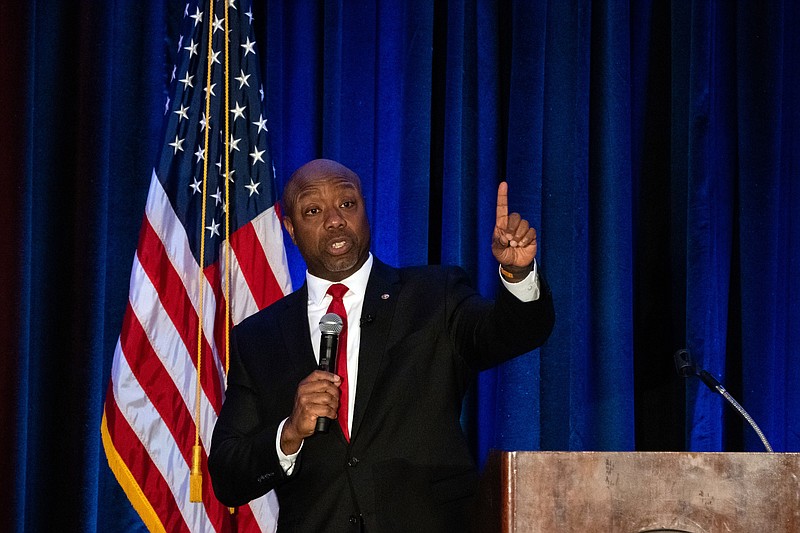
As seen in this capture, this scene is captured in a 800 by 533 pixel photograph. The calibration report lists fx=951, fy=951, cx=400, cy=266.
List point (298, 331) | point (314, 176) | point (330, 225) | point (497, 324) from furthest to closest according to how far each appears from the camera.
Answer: point (314, 176) → point (330, 225) → point (298, 331) → point (497, 324)

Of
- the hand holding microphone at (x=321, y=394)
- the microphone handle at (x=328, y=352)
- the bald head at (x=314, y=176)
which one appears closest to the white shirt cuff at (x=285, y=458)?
the hand holding microphone at (x=321, y=394)

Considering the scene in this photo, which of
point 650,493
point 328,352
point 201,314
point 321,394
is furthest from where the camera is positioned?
point 201,314

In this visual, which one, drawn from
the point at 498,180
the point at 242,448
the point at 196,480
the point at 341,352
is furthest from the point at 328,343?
the point at 498,180

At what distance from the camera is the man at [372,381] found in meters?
2.38

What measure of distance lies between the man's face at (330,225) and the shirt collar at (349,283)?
0.6 inches

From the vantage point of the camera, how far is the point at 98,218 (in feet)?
12.3

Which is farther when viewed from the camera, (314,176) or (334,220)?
(314,176)

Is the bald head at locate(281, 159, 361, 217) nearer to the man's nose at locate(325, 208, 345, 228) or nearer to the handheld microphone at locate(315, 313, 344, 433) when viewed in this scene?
the man's nose at locate(325, 208, 345, 228)

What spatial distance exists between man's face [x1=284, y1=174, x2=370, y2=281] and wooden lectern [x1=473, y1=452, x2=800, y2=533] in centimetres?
119

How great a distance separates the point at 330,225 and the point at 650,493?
1388mm

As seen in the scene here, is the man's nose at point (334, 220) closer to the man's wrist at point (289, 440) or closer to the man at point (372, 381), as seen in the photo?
the man at point (372, 381)

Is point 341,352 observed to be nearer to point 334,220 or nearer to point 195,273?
point 334,220

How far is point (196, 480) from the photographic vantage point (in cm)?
312

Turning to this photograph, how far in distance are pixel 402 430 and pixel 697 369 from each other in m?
0.95
